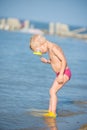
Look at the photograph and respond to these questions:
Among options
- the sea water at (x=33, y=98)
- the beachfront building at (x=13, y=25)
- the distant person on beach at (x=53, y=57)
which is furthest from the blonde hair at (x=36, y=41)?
the beachfront building at (x=13, y=25)

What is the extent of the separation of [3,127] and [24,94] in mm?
2320

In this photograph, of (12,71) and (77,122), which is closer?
(77,122)

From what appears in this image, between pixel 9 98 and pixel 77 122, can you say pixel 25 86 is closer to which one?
pixel 9 98

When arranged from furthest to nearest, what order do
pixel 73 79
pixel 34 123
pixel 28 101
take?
pixel 73 79 → pixel 28 101 → pixel 34 123

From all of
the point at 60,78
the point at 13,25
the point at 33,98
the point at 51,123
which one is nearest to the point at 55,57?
the point at 60,78

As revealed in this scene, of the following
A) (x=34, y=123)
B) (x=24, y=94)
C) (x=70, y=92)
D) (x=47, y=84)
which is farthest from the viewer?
(x=47, y=84)

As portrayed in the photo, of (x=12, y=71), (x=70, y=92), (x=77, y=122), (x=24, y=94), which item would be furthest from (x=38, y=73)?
(x=77, y=122)

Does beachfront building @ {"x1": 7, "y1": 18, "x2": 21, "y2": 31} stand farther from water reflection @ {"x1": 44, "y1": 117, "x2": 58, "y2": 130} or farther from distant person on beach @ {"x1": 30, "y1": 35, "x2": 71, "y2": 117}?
water reflection @ {"x1": 44, "y1": 117, "x2": 58, "y2": 130}

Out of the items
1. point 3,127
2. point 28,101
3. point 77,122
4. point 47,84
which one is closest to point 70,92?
point 47,84

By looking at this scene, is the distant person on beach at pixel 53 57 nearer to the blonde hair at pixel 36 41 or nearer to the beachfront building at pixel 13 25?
the blonde hair at pixel 36 41

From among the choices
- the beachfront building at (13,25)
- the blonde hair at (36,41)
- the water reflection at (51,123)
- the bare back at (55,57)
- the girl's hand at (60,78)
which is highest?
the blonde hair at (36,41)

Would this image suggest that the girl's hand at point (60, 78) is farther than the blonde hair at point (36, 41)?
Yes

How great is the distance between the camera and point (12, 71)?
10.8 metres

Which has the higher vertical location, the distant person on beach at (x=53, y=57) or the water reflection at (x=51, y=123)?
the distant person on beach at (x=53, y=57)
